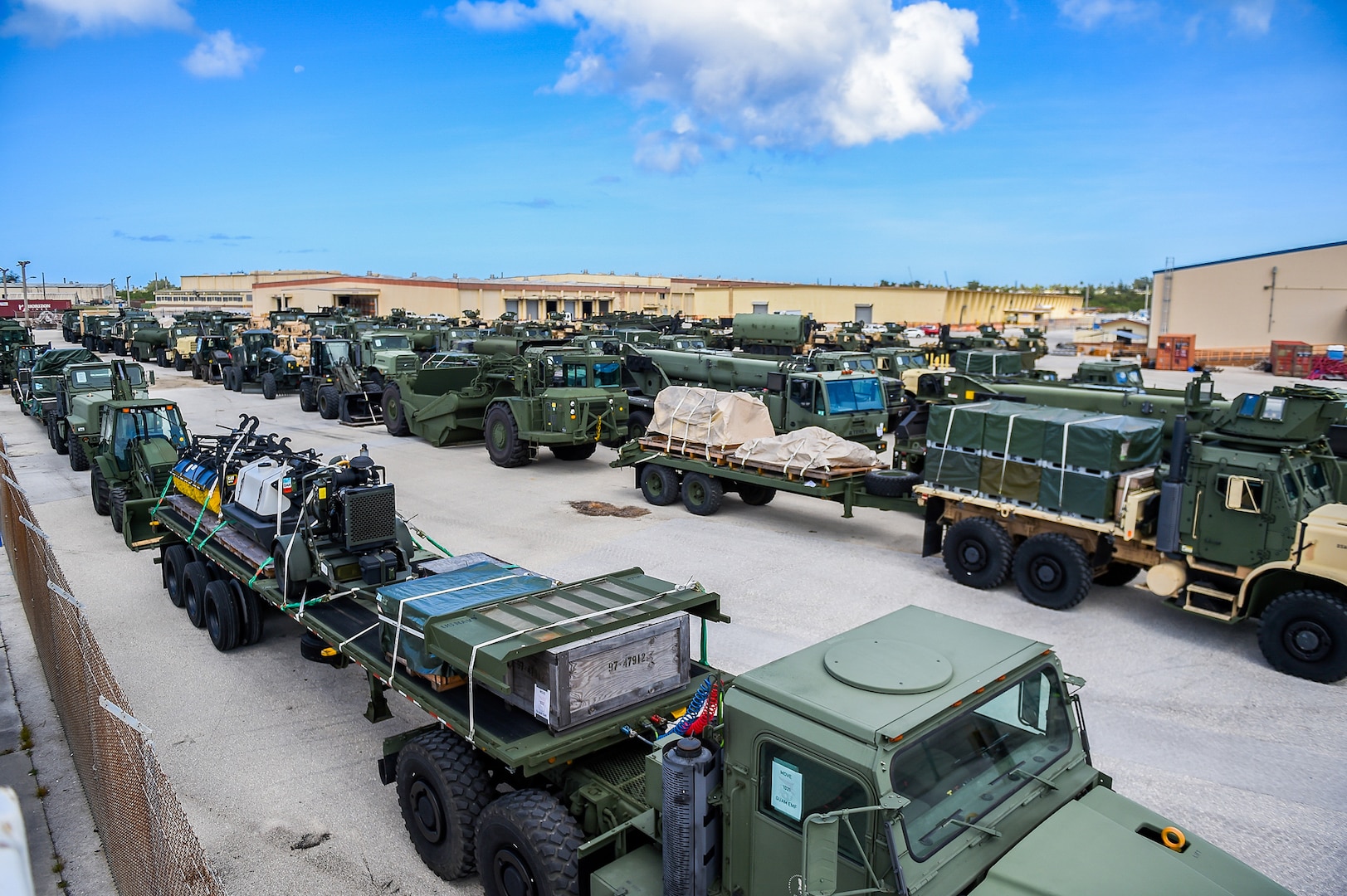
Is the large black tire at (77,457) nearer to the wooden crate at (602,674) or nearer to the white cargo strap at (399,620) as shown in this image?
the white cargo strap at (399,620)

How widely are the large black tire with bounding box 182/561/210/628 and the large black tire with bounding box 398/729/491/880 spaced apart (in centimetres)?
500

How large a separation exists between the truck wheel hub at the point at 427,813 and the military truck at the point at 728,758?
0.04 feet

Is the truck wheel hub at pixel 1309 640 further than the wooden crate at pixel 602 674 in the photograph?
Yes

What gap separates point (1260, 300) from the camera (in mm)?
45688

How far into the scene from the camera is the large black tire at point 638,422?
65.0 feet

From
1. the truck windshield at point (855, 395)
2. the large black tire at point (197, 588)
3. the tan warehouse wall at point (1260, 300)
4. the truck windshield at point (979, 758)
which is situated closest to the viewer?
the truck windshield at point (979, 758)

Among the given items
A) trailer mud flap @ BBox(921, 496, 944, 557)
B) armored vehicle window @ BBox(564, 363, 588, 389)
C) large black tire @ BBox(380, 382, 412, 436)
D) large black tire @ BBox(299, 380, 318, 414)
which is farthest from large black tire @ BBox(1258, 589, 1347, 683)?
large black tire @ BBox(299, 380, 318, 414)

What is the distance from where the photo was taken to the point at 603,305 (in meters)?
71.4

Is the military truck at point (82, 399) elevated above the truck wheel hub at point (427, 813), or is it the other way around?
the military truck at point (82, 399)

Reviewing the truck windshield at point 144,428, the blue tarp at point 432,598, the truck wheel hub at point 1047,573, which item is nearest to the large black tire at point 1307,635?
the truck wheel hub at point 1047,573

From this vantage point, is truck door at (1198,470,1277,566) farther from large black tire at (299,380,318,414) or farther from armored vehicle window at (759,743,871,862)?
large black tire at (299,380,318,414)

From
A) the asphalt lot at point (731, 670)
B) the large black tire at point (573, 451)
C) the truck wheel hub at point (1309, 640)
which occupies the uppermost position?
the large black tire at point (573, 451)

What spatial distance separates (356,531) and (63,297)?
12036cm

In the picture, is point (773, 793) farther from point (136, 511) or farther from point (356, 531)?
point (136, 511)
